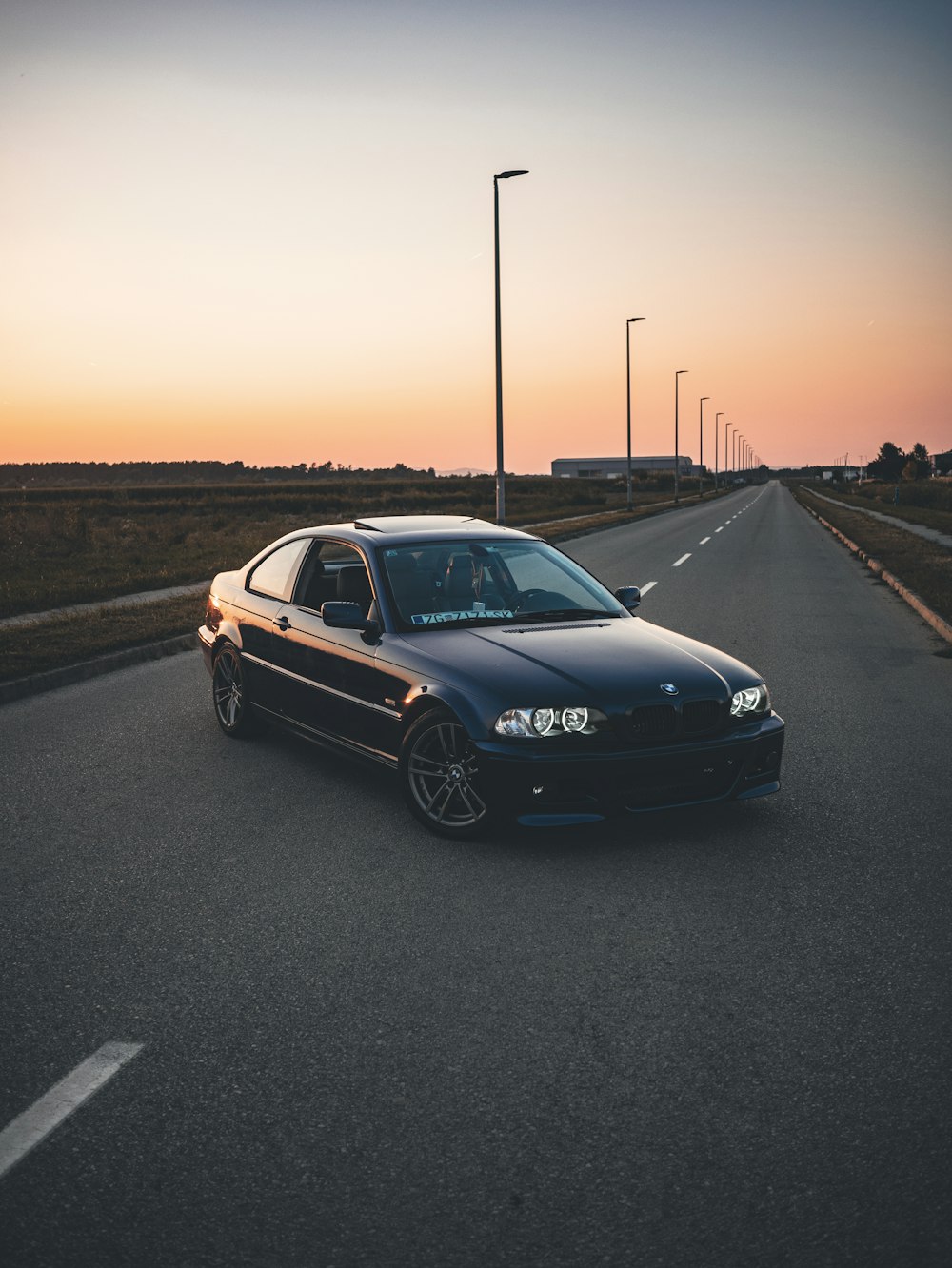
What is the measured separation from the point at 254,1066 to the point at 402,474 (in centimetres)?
16654

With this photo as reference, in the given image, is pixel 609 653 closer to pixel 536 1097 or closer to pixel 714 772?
pixel 714 772

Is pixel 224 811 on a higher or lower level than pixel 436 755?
lower

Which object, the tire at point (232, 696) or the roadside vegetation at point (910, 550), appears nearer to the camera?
the tire at point (232, 696)

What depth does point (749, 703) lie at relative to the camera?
5.24 m

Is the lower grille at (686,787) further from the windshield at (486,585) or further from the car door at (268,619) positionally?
the car door at (268,619)

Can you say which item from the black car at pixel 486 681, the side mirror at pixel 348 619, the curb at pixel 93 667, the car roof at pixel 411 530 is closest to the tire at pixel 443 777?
the black car at pixel 486 681

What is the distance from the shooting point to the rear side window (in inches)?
272

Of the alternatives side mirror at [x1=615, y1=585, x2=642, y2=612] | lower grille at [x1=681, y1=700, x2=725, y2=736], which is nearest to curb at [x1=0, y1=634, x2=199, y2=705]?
side mirror at [x1=615, y1=585, x2=642, y2=612]

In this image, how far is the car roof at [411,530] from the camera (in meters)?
6.44

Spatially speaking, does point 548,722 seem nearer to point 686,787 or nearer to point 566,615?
point 686,787

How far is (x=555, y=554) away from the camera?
688cm

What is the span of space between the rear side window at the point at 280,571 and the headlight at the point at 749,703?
2955 millimetres

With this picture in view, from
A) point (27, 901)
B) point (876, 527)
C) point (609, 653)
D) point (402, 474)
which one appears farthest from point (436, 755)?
point (402, 474)

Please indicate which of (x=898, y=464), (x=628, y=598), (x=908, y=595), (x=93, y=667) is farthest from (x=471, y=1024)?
(x=898, y=464)
